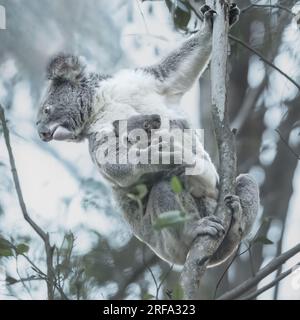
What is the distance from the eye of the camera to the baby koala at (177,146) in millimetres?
4566

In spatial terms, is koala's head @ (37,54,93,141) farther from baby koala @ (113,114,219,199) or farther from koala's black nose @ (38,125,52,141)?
baby koala @ (113,114,219,199)

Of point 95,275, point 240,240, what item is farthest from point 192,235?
point 95,275

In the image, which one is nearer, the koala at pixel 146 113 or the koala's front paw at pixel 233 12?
the koala at pixel 146 113

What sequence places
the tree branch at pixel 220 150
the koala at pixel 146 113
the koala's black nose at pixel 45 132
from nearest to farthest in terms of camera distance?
1. the tree branch at pixel 220 150
2. the koala at pixel 146 113
3. the koala's black nose at pixel 45 132

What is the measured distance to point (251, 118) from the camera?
307 inches

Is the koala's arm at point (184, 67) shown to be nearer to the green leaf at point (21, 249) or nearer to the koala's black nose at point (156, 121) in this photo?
the koala's black nose at point (156, 121)

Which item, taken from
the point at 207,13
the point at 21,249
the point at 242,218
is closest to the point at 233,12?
the point at 207,13

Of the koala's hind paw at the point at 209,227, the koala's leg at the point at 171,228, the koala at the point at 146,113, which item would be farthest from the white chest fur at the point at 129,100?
the koala's hind paw at the point at 209,227

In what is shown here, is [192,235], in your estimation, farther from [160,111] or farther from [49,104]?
[49,104]

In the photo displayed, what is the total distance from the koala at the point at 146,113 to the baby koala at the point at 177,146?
0.01m

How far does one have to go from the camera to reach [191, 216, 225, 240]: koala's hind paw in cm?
397

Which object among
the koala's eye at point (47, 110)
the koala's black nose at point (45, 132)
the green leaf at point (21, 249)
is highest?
the koala's eye at point (47, 110)

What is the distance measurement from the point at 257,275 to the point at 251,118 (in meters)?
4.02
